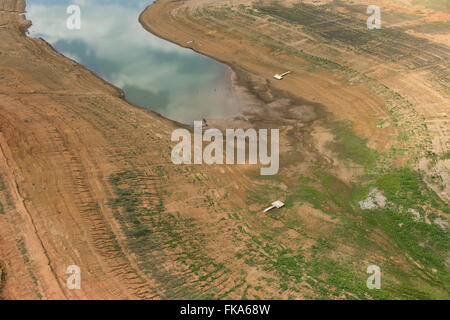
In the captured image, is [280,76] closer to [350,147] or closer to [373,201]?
[350,147]

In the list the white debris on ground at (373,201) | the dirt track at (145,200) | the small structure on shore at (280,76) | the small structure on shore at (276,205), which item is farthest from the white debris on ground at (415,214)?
the small structure on shore at (280,76)

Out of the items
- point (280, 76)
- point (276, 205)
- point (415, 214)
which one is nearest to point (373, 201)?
point (415, 214)

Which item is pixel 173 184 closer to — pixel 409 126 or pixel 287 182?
pixel 287 182

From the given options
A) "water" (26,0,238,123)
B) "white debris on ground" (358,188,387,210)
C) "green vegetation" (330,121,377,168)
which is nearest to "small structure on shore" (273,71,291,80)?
"water" (26,0,238,123)

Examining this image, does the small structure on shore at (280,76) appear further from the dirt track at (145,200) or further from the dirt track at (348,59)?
the dirt track at (145,200)

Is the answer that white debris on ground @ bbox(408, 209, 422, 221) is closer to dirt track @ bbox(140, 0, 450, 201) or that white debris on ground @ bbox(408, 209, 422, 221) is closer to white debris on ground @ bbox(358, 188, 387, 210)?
white debris on ground @ bbox(358, 188, 387, 210)
